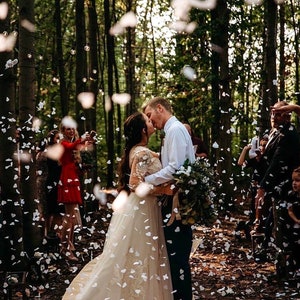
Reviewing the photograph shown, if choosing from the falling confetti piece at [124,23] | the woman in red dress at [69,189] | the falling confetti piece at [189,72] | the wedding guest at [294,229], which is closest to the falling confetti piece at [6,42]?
the woman in red dress at [69,189]

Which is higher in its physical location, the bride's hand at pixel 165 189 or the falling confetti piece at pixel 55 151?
the falling confetti piece at pixel 55 151

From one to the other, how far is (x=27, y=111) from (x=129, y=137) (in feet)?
7.13

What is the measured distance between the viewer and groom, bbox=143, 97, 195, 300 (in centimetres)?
600

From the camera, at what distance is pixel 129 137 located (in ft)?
21.4

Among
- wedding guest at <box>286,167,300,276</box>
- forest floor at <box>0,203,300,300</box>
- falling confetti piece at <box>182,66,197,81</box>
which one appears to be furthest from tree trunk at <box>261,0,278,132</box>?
falling confetti piece at <box>182,66,197,81</box>

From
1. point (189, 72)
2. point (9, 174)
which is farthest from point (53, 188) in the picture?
point (189, 72)

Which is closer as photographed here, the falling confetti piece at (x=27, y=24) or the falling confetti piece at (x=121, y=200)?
the falling confetti piece at (x=121, y=200)

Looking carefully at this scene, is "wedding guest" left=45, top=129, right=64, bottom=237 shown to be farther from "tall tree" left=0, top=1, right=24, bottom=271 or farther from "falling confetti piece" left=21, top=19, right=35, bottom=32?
"falling confetti piece" left=21, top=19, right=35, bottom=32

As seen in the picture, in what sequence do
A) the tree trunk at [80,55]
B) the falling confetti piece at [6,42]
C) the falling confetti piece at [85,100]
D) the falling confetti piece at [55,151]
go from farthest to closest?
the falling confetti piece at [85,100] < the tree trunk at [80,55] < the falling confetti piece at [55,151] < the falling confetti piece at [6,42]

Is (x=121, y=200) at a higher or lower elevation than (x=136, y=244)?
higher

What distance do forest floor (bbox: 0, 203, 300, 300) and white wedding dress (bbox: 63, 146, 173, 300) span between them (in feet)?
2.99

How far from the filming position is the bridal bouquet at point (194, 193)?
5.91 m

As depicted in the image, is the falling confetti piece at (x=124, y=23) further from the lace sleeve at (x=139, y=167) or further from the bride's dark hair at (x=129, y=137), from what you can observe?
the lace sleeve at (x=139, y=167)

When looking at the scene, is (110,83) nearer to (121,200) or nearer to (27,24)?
(27,24)
